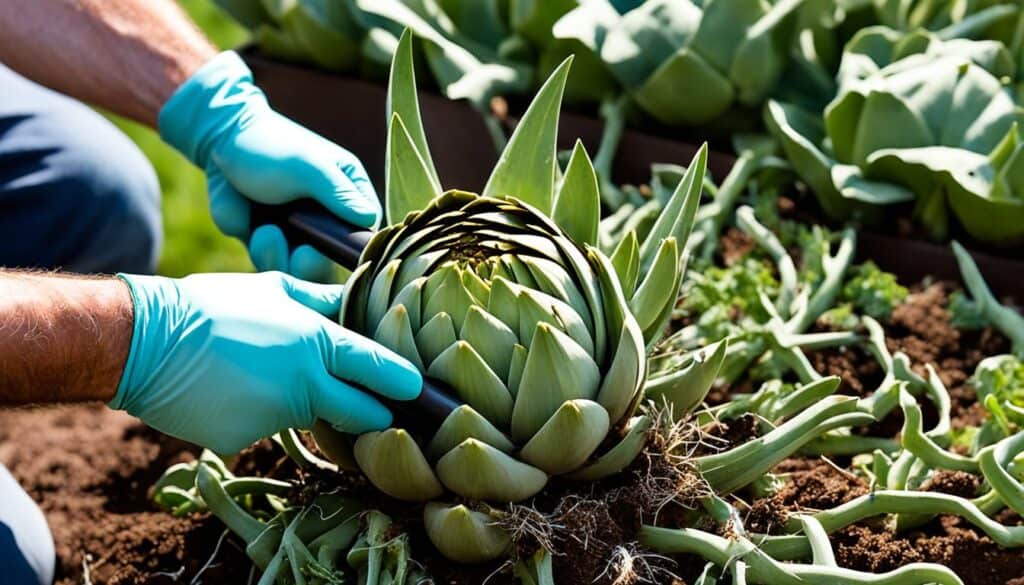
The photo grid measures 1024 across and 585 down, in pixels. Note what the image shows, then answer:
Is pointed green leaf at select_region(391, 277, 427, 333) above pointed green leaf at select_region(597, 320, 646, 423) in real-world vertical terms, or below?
above

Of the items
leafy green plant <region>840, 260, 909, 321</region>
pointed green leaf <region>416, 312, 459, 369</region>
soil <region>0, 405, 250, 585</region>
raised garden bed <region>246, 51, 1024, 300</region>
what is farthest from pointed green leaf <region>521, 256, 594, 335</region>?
raised garden bed <region>246, 51, 1024, 300</region>

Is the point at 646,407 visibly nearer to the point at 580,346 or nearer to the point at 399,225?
the point at 580,346

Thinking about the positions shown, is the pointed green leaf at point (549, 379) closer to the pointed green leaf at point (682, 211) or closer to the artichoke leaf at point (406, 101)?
the pointed green leaf at point (682, 211)

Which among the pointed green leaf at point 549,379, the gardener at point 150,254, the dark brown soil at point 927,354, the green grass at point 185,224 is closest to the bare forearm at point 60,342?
the gardener at point 150,254

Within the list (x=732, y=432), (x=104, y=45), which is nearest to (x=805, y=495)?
(x=732, y=432)

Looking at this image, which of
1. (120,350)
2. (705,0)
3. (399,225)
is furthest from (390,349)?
(705,0)

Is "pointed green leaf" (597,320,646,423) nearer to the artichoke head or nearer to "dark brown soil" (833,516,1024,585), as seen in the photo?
the artichoke head
